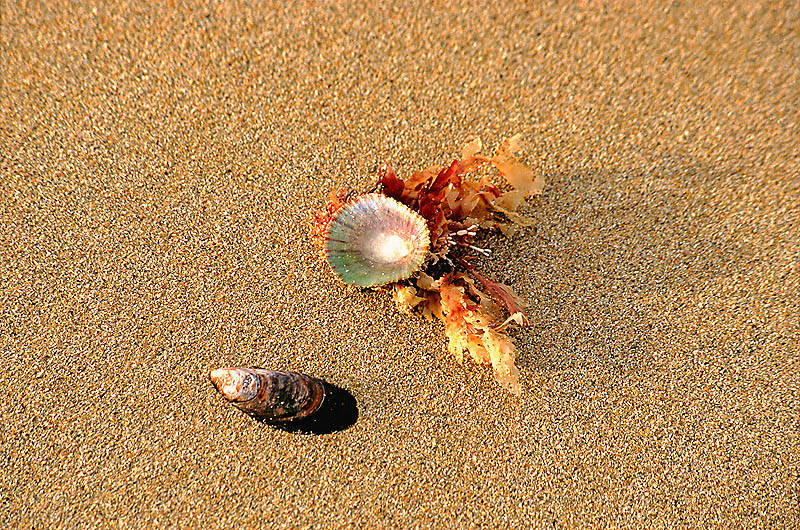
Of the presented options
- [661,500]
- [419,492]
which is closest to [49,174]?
[419,492]

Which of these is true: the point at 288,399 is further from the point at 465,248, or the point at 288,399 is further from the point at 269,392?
the point at 465,248

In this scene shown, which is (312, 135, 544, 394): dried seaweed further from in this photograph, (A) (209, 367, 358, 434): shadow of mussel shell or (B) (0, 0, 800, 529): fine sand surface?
(A) (209, 367, 358, 434): shadow of mussel shell

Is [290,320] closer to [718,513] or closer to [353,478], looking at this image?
[353,478]

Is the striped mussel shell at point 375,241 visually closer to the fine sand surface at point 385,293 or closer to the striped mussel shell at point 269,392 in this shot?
the fine sand surface at point 385,293

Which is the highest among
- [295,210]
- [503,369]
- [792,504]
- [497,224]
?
[295,210]

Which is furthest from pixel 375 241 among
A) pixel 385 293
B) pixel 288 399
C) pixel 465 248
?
pixel 288 399

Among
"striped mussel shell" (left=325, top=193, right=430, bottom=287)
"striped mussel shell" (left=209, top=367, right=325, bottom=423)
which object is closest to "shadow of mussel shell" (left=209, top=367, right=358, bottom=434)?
"striped mussel shell" (left=209, top=367, right=325, bottom=423)
